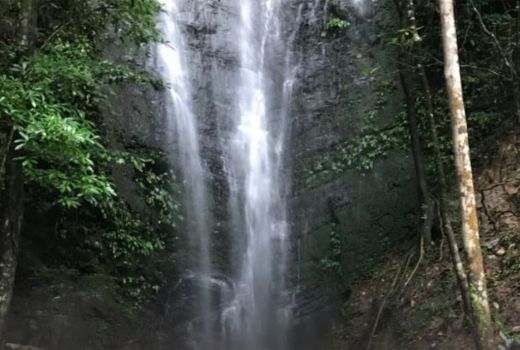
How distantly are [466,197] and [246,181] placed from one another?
6819mm

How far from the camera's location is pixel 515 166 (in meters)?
9.56

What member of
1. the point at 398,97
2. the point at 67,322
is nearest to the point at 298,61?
the point at 398,97

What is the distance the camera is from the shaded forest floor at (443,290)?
319 inches

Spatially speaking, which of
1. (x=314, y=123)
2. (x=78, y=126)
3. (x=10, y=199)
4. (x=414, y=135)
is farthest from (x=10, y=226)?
(x=314, y=123)

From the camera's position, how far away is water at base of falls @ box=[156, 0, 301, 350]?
11539 millimetres

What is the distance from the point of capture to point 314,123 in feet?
43.8

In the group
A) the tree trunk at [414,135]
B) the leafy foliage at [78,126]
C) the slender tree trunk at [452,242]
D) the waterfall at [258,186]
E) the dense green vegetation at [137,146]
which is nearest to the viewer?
the leafy foliage at [78,126]

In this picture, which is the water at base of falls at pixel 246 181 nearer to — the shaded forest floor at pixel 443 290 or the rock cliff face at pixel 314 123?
the rock cliff face at pixel 314 123

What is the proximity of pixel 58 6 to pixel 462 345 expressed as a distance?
25.1 feet

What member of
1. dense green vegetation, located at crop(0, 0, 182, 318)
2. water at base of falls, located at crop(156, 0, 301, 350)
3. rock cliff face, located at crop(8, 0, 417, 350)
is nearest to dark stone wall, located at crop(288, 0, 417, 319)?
rock cliff face, located at crop(8, 0, 417, 350)

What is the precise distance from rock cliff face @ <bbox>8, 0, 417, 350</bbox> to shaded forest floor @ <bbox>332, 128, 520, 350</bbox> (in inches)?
45.0

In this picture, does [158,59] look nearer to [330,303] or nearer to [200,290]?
[200,290]

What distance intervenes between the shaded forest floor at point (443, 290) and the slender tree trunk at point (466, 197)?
3.00ft

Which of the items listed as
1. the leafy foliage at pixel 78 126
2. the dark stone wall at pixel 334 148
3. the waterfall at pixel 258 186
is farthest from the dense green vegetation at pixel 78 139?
the dark stone wall at pixel 334 148
